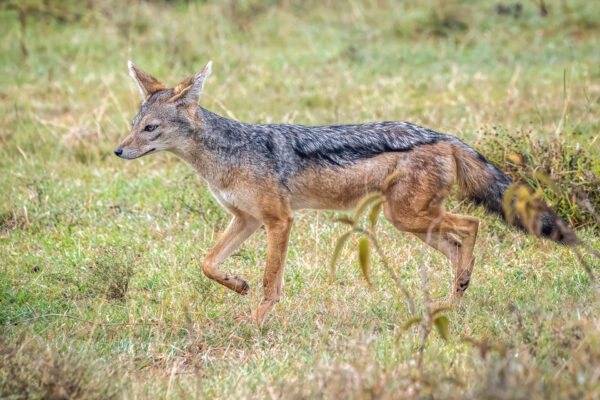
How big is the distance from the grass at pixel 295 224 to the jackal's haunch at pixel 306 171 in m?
0.40

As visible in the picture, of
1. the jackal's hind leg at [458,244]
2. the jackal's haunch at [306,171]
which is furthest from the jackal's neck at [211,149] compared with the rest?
the jackal's hind leg at [458,244]

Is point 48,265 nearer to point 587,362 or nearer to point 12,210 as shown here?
point 12,210

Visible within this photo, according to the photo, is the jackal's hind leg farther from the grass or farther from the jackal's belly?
the jackal's belly

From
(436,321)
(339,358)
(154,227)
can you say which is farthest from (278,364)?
(154,227)

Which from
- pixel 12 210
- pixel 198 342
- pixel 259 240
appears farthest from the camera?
pixel 12 210

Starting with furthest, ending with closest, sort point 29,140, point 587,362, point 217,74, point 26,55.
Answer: point 26,55
point 217,74
point 29,140
point 587,362

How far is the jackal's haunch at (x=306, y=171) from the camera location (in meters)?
5.65

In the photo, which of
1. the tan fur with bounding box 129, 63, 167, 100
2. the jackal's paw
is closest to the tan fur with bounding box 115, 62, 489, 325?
the jackal's paw

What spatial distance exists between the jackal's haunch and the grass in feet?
1.30

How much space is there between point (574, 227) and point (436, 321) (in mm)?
3735

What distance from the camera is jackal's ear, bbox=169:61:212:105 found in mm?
5871

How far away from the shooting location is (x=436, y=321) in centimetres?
351

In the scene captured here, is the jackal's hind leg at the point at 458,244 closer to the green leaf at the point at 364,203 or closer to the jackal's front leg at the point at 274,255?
the jackal's front leg at the point at 274,255

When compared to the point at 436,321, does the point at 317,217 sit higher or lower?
lower
